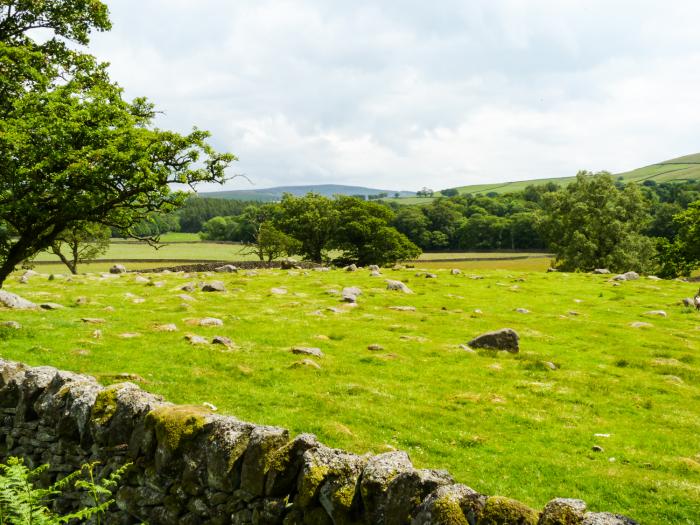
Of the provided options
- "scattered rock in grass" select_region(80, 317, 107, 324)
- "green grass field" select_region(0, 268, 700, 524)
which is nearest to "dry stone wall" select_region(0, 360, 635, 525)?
"green grass field" select_region(0, 268, 700, 524)

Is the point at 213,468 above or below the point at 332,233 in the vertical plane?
below

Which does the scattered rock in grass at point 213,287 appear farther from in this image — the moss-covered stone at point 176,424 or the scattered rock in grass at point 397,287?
the moss-covered stone at point 176,424

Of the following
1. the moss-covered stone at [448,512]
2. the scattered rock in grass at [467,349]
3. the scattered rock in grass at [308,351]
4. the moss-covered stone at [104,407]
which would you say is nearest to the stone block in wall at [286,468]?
the moss-covered stone at [448,512]

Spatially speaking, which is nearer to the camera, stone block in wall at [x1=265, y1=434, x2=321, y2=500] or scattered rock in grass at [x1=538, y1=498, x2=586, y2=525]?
scattered rock in grass at [x1=538, y1=498, x2=586, y2=525]

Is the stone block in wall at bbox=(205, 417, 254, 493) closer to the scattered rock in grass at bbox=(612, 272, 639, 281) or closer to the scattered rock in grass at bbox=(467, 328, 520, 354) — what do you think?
the scattered rock in grass at bbox=(467, 328, 520, 354)

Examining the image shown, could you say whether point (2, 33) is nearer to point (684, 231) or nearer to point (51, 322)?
point (51, 322)

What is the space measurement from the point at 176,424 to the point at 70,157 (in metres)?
14.1

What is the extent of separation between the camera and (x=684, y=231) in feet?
227

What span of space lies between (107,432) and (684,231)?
262 ft

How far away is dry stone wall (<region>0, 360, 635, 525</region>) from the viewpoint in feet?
20.1

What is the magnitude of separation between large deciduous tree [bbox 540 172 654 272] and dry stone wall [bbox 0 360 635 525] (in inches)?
2841

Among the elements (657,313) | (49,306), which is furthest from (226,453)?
(657,313)

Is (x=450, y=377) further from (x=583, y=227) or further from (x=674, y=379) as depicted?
(x=583, y=227)

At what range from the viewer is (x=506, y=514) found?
5734 millimetres
